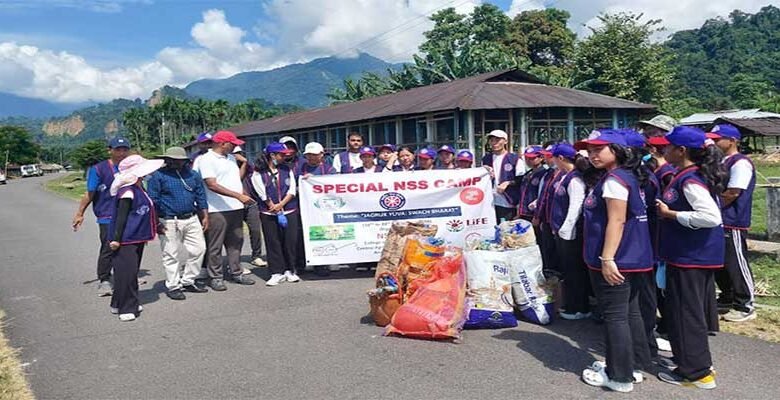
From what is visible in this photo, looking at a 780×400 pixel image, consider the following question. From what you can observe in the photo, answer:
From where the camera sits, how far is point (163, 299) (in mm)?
6750

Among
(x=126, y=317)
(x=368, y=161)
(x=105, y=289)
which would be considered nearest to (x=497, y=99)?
(x=368, y=161)

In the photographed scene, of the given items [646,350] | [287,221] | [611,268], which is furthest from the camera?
[287,221]

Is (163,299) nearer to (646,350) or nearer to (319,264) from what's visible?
(319,264)

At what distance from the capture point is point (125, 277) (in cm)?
595

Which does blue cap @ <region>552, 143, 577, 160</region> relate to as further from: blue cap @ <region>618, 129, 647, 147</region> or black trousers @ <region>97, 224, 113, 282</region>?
black trousers @ <region>97, 224, 113, 282</region>

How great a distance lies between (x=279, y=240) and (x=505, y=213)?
2.90 metres

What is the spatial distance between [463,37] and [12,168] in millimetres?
61162

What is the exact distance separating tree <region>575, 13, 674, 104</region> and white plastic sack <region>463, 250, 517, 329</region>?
3058cm

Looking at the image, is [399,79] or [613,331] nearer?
[613,331]

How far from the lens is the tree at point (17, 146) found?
77562 mm

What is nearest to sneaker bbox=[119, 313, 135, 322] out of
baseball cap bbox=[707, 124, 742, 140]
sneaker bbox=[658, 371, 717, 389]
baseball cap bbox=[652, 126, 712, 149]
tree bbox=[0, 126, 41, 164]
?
sneaker bbox=[658, 371, 717, 389]

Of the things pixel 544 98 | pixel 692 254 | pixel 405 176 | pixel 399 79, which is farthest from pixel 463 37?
pixel 692 254

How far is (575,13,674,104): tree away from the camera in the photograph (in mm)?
33594

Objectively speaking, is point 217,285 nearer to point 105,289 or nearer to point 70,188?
point 105,289
